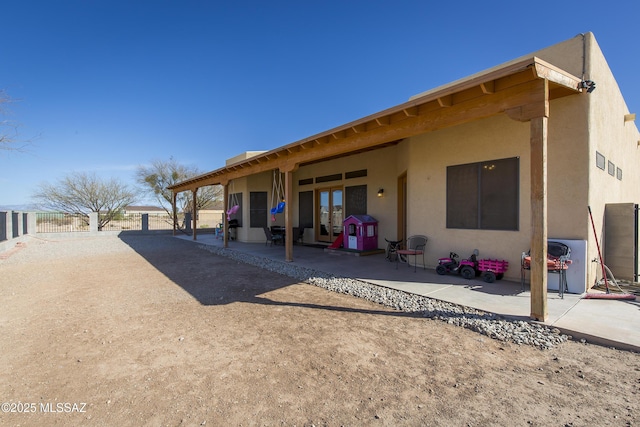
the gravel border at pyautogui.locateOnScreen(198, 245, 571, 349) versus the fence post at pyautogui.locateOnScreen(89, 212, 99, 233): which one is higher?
the fence post at pyautogui.locateOnScreen(89, 212, 99, 233)

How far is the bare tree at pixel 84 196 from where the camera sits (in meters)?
20.5

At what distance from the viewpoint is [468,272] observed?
18.4 ft

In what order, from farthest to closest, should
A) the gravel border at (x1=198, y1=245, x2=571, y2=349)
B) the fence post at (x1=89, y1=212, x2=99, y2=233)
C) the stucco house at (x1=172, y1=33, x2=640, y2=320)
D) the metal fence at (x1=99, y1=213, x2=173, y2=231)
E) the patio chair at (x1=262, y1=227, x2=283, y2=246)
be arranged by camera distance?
the metal fence at (x1=99, y1=213, x2=173, y2=231), the fence post at (x1=89, y1=212, x2=99, y2=233), the patio chair at (x1=262, y1=227, x2=283, y2=246), the stucco house at (x1=172, y1=33, x2=640, y2=320), the gravel border at (x1=198, y1=245, x2=571, y2=349)

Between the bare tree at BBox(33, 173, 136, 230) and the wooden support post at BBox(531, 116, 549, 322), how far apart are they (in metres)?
24.5

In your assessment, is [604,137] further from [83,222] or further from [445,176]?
[83,222]

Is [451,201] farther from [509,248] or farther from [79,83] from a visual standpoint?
[79,83]

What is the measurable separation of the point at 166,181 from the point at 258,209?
13558mm

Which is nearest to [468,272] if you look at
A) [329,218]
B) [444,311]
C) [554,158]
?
[444,311]

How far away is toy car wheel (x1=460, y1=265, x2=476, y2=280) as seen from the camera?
5551 millimetres

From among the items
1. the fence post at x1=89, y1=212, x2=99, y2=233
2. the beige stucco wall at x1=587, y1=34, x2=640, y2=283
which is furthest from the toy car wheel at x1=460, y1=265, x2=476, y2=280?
the fence post at x1=89, y1=212, x2=99, y2=233

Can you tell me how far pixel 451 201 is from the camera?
614 cm

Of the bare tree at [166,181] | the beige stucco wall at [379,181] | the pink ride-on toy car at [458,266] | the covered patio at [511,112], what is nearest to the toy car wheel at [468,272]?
the pink ride-on toy car at [458,266]

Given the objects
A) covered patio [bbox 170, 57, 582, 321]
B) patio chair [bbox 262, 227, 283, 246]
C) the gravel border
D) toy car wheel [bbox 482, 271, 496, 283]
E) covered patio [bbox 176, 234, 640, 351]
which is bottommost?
the gravel border

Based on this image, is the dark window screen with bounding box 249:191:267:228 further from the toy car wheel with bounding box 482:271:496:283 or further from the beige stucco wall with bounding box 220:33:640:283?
the toy car wheel with bounding box 482:271:496:283
